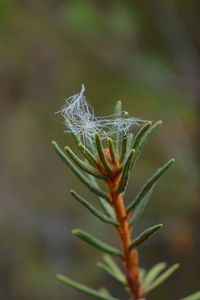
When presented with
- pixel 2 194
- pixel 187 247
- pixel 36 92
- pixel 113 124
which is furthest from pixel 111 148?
pixel 2 194

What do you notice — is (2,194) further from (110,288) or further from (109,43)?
(109,43)

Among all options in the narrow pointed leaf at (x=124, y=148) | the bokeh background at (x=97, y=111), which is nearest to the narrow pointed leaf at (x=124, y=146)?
the narrow pointed leaf at (x=124, y=148)

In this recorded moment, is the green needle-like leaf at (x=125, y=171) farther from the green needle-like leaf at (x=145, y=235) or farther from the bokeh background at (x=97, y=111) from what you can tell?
the bokeh background at (x=97, y=111)

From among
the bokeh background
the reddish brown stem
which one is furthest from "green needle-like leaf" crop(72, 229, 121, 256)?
the bokeh background

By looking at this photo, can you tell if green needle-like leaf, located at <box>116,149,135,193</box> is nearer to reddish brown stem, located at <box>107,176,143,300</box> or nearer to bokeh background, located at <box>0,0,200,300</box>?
reddish brown stem, located at <box>107,176,143,300</box>

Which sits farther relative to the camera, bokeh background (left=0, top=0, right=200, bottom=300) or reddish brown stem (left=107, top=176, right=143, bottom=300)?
bokeh background (left=0, top=0, right=200, bottom=300)

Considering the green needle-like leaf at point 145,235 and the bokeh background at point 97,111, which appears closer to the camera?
the green needle-like leaf at point 145,235

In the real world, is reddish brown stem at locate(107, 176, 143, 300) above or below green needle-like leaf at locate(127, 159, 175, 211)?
below

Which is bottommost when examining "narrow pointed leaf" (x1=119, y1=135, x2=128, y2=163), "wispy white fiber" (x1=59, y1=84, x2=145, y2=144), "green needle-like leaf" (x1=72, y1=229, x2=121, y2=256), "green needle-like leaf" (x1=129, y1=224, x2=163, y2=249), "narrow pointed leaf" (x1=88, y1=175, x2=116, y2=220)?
"green needle-like leaf" (x1=129, y1=224, x2=163, y2=249)
